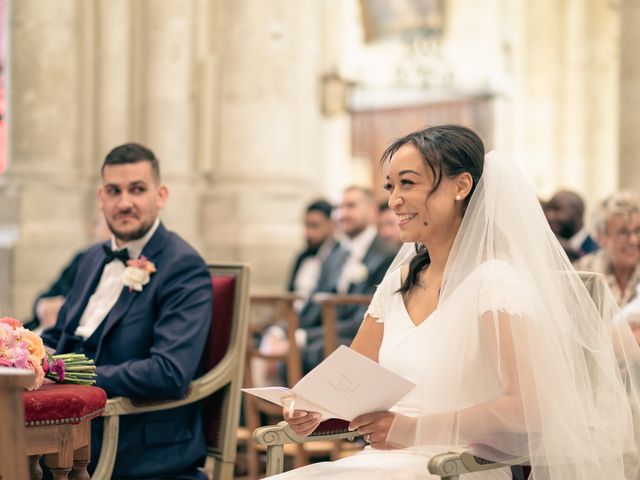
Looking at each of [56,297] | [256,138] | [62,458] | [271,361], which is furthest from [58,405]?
[256,138]

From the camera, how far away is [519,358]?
10.3 feet

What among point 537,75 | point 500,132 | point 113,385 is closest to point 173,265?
point 113,385

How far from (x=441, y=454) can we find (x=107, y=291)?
1.84 m

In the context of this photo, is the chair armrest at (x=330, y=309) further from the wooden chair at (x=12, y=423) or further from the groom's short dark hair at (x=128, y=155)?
the wooden chair at (x=12, y=423)

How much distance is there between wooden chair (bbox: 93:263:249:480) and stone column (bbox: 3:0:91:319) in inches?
169

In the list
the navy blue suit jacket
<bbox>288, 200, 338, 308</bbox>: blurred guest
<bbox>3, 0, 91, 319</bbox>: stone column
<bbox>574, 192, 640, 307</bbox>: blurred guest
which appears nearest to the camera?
the navy blue suit jacket

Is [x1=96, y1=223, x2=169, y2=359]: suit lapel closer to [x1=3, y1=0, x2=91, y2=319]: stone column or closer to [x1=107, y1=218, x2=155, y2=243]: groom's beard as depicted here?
[x1=107, y1=218, x2=155, y2=243]: groom's beard

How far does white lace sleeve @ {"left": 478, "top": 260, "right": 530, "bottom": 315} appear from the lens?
126 inches

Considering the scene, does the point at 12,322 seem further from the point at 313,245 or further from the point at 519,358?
the point at 313,245

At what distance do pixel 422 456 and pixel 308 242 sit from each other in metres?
5.60

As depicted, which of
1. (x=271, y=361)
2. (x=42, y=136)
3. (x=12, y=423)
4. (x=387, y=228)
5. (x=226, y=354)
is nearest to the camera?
(x=12, y=423)

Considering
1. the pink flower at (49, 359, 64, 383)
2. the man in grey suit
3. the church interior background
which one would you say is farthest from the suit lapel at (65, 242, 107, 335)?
the church interior background

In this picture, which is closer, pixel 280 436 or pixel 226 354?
pixel 280 436

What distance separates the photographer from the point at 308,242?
29.1 feet
